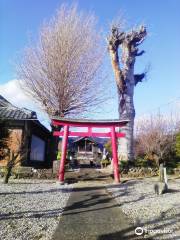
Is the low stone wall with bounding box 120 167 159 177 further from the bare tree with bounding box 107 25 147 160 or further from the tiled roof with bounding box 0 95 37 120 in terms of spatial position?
the tiled roof with bounding box 0 95 37 120

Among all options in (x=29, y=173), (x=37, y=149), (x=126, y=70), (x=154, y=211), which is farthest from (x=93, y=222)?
(x=37, y=149)

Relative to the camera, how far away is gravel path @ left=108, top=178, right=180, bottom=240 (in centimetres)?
477

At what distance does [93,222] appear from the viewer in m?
5.30

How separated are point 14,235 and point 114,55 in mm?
14444

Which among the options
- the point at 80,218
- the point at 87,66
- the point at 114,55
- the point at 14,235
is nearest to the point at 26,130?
the point at 87,66

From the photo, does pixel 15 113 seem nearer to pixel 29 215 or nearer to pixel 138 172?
pixel 138 172

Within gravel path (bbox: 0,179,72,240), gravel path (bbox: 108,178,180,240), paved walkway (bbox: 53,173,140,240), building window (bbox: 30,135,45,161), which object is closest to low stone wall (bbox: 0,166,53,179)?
building window (bbox: 30,135,45,161)

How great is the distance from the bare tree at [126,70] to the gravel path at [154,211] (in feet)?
25.1

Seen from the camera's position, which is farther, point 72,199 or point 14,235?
point 72,199

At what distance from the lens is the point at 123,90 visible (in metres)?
17.3

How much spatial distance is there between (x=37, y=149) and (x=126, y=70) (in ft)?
26.3

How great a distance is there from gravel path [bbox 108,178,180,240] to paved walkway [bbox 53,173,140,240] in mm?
256

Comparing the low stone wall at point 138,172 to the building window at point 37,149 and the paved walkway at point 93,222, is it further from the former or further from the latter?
the paved walkway at point 93,222

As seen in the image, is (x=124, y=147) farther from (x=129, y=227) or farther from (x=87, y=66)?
(x=129, y=227)
